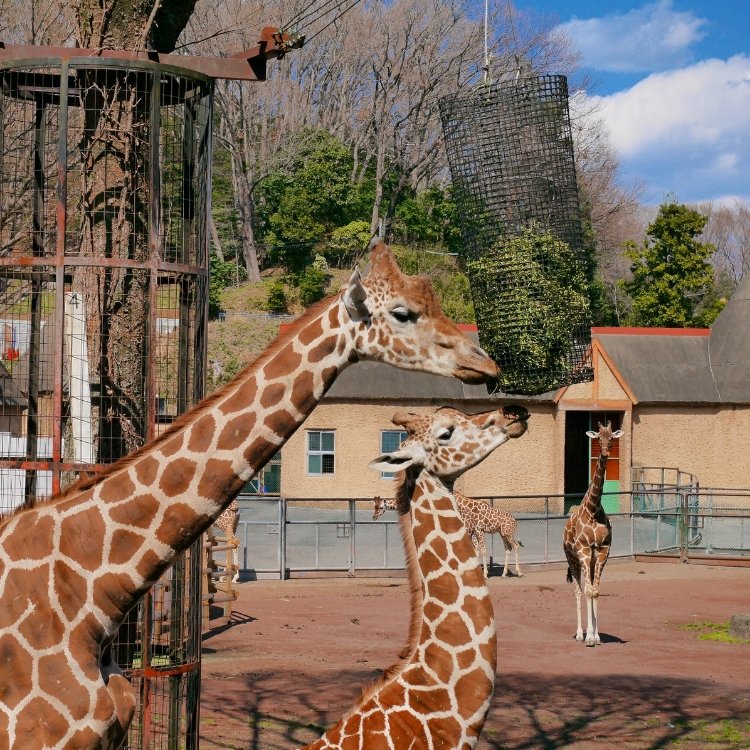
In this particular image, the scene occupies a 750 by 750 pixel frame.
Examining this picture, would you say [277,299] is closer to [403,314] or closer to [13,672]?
[403,314]

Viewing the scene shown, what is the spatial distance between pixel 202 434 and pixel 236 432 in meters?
0.16

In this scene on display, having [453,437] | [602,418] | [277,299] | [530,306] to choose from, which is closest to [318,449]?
[602,418]

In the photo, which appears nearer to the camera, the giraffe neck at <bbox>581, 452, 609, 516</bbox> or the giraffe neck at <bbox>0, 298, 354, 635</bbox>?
the giraffe neck at <bbox>0, 298, 354, 635</bbox>

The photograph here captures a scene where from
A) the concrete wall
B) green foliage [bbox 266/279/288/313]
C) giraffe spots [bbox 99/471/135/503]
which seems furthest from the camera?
green foliage [bbox 266/279/288/313]

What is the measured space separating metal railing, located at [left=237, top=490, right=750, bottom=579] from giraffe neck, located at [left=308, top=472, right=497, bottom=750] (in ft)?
45.9

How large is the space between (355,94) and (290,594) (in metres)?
45.3

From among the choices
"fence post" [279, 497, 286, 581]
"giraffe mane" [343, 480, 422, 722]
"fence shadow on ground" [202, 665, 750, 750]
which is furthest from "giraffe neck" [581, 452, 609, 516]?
"giraffe mane" [343, 480, 422, 722]

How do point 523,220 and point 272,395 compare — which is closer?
point 272,395

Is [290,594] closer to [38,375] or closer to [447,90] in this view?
[38,375]

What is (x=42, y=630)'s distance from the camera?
502 centimetres

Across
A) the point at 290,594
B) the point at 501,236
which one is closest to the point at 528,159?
the point at 501,236

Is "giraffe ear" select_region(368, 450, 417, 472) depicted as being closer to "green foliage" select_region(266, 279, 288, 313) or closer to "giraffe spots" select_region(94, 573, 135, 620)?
"giraffe spots" select_region(94, 573, 135, 620)

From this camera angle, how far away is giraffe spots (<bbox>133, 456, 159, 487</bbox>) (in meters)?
5.21

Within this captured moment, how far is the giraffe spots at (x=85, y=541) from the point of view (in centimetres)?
514
